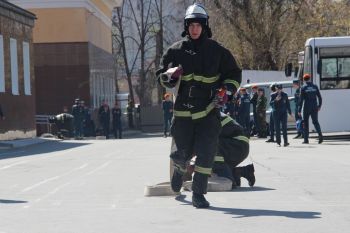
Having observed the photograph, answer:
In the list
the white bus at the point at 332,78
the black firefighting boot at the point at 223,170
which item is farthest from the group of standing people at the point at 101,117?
the black firefighting boot at the point at 223,170

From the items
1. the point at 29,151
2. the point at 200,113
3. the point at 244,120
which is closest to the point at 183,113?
the point at 200,113

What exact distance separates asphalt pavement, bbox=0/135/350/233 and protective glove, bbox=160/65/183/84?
143 centimetres

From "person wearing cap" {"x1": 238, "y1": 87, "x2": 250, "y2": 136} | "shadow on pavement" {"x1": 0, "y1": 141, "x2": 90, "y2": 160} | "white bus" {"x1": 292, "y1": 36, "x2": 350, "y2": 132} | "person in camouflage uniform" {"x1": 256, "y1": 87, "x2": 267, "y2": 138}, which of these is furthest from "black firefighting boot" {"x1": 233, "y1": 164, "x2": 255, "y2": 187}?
"person wearing cap" {"x1": 238, "y1": 87, "x2": 250, "y2": 136}

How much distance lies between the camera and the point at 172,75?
9.53m

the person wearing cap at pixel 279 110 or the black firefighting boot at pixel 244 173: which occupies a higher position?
the person wearing cap at pixel 279 110

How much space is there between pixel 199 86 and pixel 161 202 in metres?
1.64

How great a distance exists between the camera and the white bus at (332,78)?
27.6 meters

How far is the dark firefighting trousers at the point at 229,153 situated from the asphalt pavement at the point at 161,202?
359 mm

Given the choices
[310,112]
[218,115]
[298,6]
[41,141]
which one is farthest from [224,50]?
[298,6]

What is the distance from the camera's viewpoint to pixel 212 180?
11648mm

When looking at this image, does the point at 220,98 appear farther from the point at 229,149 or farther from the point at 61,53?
the point at 61,53

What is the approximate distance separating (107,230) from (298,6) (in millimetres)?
39730

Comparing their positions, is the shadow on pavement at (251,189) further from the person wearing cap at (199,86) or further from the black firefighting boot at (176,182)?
the person wearing cap at (199,86)

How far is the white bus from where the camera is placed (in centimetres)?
2761
